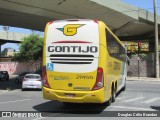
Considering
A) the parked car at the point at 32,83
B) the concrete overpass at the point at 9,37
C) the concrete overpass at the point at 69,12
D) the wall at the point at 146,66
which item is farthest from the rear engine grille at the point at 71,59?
the concrete overpass at the point at 9,37

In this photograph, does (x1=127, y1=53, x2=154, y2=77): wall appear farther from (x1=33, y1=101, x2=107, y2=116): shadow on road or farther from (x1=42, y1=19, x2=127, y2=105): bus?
(x1=42, y1=19, x2=127, y2=105): bus

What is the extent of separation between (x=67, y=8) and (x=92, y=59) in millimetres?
22869

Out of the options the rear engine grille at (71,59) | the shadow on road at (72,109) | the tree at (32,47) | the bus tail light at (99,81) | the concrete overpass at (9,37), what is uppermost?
the concrete overpass at (9,37)

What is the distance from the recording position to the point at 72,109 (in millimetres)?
15102

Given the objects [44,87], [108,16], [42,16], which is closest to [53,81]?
[44,87]

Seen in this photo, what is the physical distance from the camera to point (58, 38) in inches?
561

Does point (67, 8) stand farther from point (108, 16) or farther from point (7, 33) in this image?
point (7, 33)


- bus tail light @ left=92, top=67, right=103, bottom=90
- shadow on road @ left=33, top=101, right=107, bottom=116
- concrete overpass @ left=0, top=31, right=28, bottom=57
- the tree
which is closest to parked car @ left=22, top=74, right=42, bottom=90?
shadow on road @ left=33, top=101, right=107, bottom=116

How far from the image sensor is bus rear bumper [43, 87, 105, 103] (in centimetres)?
1370

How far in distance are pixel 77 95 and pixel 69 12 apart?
82.0 ft

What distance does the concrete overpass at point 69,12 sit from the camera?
1310 inches

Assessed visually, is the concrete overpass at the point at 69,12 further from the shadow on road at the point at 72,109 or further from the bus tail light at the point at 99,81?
the bus tail light at the point at 99,81

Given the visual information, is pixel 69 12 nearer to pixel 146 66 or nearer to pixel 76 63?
pixel 146 66

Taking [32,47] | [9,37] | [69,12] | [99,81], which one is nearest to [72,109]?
[99,81]
